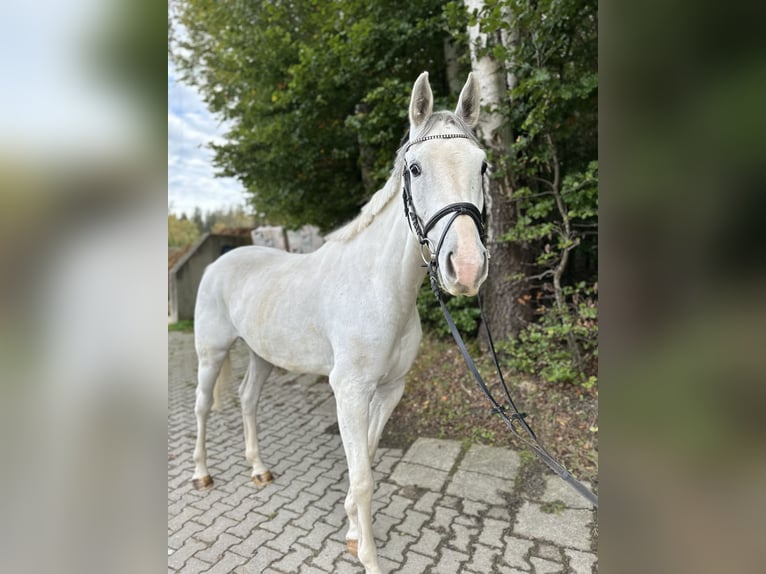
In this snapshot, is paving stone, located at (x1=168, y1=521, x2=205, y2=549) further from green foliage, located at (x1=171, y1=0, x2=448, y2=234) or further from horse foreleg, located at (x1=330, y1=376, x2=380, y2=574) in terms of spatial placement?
green foliage, located at (x1=171, y1=0, x2=448, y2=234)

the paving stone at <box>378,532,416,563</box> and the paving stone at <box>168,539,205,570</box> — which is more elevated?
the paving stone at <box>378,532,416,563</box>

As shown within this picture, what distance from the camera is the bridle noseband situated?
4.47 feet

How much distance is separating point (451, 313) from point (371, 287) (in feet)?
11.4

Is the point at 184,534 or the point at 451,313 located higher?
the point at 451,313

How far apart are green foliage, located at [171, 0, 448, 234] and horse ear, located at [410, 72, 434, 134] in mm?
3039

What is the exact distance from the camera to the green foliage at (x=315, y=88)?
5004 mm

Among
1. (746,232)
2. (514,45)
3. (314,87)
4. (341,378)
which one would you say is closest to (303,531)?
(341,378)

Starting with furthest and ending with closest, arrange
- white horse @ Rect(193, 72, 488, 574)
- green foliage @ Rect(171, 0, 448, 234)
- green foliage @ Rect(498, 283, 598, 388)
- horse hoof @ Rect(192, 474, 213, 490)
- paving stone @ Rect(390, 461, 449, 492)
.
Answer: green foliage @ Rect(171, 0, 448, 234), green foliage @ Rect(498, 283, 598, 388), horse hoof @ Rect(192, 474, 213, 490), paving stone @ Rect(390, 461, 449, 492), white horse @ Rect(193, 72, 488, 574)

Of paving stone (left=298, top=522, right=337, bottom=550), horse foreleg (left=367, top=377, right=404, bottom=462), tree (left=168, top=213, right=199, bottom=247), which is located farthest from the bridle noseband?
tree (left=168, top=213, right=199, bottom=247)

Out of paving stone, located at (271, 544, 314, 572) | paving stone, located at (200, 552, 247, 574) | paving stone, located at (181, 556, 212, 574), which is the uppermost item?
paving stone, located at (271, 544, 314, 572)

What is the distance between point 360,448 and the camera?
6.40ft

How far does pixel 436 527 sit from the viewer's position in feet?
7.86

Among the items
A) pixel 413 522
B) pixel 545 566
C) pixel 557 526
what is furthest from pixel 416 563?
pixel 557 526

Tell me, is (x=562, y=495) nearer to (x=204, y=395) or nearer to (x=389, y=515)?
(x=389, y=515)
